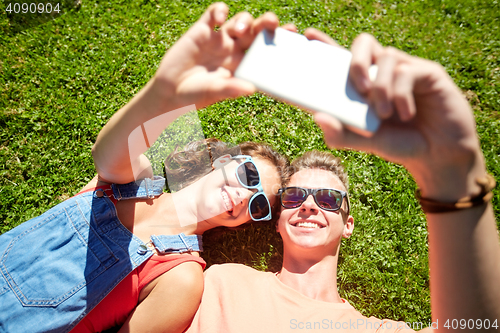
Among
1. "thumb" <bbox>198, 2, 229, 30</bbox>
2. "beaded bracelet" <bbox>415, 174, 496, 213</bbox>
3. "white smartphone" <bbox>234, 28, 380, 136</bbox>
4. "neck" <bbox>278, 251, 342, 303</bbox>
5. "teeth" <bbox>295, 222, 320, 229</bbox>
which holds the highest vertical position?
"thumb" <bbox>198, 2, 229, 30</bbox>

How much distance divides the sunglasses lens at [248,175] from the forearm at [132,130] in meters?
1.00

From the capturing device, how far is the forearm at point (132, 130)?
62.4 inches

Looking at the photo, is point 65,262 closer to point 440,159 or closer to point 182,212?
point 182,212

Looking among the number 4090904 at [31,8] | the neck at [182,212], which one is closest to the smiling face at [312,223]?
the neck at [182,212]

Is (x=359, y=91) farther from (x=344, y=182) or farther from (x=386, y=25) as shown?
(x=386, y=25)

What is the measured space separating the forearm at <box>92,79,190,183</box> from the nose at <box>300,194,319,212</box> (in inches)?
65.2

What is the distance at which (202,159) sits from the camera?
3309 millimetres

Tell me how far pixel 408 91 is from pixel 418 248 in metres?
3.12

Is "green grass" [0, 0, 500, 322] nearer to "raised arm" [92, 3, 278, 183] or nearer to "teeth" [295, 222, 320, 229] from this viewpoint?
"teeth" [295, 222, 320, 229]

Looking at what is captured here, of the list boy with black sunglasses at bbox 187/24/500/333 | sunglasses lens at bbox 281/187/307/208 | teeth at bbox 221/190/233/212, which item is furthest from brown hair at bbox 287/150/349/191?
boy with black sunglasses at bbox 187/24/500/333

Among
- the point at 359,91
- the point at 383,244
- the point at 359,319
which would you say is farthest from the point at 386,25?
the point at 359,319

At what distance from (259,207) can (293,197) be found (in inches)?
14.8

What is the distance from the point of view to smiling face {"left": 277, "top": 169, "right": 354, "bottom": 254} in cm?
281

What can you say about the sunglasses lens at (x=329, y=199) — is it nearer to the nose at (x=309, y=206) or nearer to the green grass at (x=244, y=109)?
the nose at (x=309, y=206)
